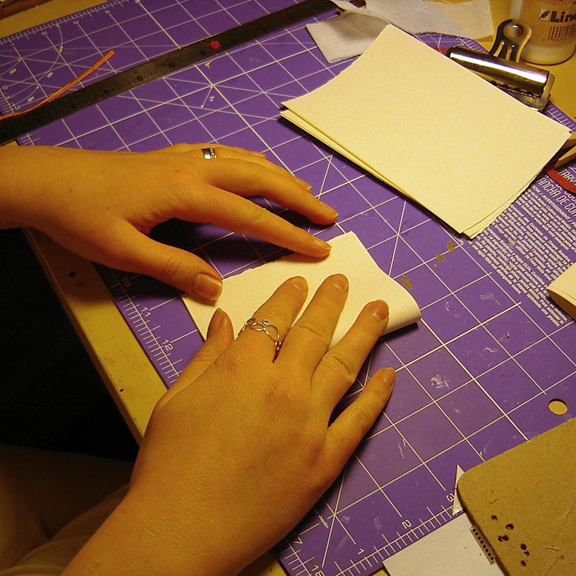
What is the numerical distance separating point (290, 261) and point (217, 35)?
29.6 inches

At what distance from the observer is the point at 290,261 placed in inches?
35.7

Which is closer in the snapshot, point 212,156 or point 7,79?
point 212,156

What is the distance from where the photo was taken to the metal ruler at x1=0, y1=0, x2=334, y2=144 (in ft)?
3.77

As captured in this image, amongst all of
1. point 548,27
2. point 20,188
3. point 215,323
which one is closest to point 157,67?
point 20,188

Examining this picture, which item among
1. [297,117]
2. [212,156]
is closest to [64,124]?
[212,156]

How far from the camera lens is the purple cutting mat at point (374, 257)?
2.43 ft

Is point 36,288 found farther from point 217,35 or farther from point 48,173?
point 217,35

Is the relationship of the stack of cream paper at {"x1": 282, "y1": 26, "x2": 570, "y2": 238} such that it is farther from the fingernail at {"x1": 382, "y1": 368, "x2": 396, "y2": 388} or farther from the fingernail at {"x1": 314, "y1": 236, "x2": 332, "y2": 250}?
the fingernail at {"x1": 382, "y1": 368, "x2": 396, "y2": 388}

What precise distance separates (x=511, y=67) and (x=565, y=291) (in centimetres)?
55

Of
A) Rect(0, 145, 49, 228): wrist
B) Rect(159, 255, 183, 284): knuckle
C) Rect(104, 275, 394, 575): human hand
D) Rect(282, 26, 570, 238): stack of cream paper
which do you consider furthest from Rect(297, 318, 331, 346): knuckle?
Rect(0, 145, 49, 228): wrist

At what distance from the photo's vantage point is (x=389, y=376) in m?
0.80

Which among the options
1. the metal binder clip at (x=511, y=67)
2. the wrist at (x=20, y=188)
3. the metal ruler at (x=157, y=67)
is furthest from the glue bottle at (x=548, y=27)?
the wrist at (x=20, y=188)

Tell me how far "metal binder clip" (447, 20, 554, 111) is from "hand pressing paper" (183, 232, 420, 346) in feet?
1.83

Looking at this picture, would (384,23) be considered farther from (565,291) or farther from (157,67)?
(565,291)
